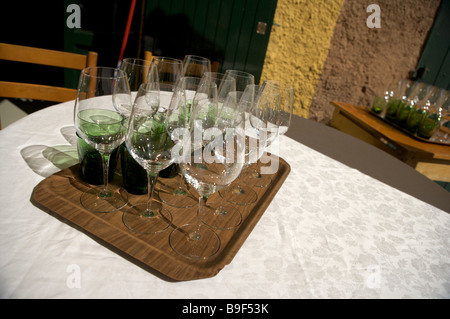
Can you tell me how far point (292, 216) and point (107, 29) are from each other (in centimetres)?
349

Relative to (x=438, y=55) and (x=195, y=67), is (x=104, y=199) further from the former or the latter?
(x=438, y=55)

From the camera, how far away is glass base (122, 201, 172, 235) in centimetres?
70

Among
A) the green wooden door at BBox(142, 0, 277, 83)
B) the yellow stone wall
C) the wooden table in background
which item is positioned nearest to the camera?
the wooden table in background

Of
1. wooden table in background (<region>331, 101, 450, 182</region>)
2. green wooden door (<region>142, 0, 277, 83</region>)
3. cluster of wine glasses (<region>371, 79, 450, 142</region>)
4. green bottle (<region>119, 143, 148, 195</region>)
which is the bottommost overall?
wooden table in background (<region>331, 101, 450, 182</region>)

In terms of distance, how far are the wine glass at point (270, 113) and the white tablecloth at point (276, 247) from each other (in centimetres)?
12

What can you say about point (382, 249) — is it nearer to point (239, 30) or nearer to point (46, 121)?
point (46, 121)

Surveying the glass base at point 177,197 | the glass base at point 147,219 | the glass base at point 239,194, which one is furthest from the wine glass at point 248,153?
the glass base at point 147,219

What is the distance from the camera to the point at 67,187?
2.57ft

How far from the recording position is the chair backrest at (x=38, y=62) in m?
1.31

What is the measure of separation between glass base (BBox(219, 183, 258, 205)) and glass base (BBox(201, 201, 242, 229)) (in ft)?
0.13

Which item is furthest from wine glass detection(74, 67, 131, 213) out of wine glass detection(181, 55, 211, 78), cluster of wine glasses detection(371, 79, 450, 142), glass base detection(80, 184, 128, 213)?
cluster of wine glasses detection(371, 79, 450, 142)

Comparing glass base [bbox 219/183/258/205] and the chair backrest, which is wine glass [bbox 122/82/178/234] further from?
the chair backrest

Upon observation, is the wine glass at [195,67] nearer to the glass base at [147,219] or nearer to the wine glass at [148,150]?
the wine glass at [148,150]
